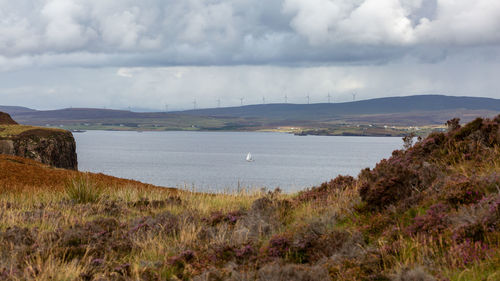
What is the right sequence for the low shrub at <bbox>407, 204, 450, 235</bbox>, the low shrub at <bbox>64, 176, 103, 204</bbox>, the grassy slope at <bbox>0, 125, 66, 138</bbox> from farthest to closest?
the grassy slope at <bbox>0, 125, 66, 138</bbox>, the low shrub at <bbox>64, 176, 103, 204</bbox>, the low shrub at <bbox>407, 204, 450, 235</bbox>

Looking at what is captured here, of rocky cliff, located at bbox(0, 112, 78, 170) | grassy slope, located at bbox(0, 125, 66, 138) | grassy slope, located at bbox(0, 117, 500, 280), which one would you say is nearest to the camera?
grassy slope, located at bbox(0, 117, 500, 280)

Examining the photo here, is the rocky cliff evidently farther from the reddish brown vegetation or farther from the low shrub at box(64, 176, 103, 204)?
the low shrub at box(64, 176, 103, 204)

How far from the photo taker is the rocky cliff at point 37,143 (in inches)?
1238

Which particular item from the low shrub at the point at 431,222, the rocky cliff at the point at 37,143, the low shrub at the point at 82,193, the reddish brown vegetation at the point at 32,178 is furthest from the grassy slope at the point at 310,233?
the rocky cliff at the point at 37,143

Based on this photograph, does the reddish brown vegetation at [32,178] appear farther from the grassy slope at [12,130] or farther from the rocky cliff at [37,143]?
the grassy slope at [12,130]

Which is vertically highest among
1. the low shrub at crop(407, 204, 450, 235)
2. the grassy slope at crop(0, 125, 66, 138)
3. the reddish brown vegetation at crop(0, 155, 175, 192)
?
the grassy slope at crop(0, 125, 66, 138)

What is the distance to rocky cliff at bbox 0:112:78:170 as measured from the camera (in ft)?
103

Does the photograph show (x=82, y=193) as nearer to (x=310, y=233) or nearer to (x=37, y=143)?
A: (x=310, y=233)

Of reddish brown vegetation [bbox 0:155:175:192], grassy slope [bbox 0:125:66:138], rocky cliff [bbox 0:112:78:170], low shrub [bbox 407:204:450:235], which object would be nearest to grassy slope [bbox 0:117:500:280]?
low shrub [bbox 407:204:450:235]

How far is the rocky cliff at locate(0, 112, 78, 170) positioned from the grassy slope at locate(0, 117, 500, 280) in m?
17.4

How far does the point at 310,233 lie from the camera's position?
395 inches

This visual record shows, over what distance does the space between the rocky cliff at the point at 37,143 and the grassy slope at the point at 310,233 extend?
17.4m

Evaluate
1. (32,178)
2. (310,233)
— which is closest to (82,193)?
(32,178)

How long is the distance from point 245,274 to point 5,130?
29669 millimetres
